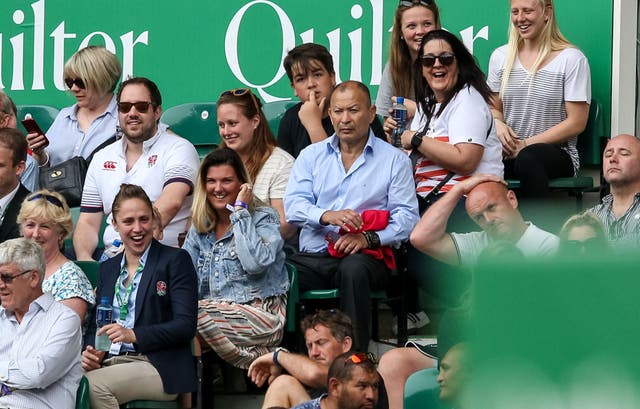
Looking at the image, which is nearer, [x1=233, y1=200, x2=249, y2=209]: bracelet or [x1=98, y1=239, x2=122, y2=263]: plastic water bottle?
[x1=233, y1=200, x2=249, y2=209]: bracelet

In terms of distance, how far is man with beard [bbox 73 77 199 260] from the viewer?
20.8 feet

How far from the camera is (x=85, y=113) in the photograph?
24.0 ft

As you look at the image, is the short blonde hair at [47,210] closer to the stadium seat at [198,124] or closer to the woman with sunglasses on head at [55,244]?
the woman with sunglasses on head at [55,244]

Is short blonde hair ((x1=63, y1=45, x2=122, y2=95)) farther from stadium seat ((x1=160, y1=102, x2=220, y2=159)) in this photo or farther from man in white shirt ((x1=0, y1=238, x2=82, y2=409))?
man in white shirt ((x1=0, y1=238, x2=82, y2=409))

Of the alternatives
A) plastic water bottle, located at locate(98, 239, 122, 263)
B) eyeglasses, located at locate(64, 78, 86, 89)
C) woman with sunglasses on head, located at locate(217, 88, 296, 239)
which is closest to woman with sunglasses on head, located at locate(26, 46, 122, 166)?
eyeglasses, located at locate(64, 78, 86, 89)

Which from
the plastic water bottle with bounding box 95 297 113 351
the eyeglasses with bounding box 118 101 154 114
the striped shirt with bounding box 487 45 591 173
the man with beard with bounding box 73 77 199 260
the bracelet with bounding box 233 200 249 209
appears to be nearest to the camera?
the plastic water bottle with bounding box 95 297 113 351

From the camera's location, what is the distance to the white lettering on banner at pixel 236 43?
8.12m

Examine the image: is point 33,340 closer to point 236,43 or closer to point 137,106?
point 137,106

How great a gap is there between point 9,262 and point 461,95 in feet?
8.57

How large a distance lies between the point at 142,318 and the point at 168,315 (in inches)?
4.7

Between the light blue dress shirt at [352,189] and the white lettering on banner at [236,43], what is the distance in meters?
2.03

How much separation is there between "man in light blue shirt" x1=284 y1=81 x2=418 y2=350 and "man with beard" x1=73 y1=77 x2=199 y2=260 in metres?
0.65

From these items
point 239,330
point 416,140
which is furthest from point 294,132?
point 239,330

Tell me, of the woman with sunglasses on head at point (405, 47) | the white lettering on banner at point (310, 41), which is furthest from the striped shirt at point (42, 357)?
the white lettering on banner at point (310, 41)
